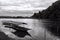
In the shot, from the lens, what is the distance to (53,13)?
187m

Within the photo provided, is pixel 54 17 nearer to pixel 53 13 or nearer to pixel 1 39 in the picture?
pixel 53 13

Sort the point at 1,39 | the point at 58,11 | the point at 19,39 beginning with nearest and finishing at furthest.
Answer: the point at 1,39
the point at 19,39
the point at 58,11

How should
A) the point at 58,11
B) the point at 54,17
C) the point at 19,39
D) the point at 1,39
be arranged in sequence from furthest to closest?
the point at 54,17
the point at 58,11
the point at 19,39
the point at 1,39

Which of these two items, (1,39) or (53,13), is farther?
(53,13)

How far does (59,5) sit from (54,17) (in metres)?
19.8

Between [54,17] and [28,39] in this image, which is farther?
[54,17]

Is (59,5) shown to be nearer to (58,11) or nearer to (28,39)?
(58,11)

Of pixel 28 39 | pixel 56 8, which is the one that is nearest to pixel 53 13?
pixel 56 8

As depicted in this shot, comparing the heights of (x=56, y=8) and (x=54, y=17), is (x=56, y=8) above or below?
above

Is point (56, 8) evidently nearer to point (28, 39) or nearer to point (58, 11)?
point (58, 11)

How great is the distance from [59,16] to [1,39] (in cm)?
15793

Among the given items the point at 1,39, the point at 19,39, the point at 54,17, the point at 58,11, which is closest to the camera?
the point at 1,39

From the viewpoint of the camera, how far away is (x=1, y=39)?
3020 centimetres

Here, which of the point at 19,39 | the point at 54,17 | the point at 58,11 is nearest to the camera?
the point at 19,39
